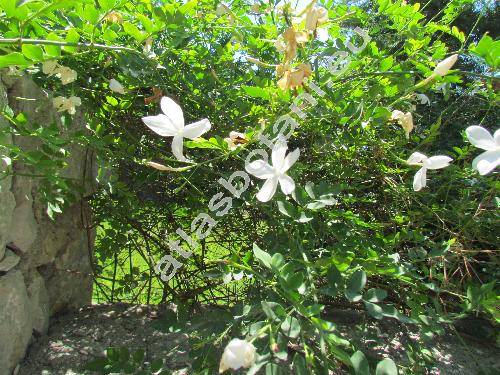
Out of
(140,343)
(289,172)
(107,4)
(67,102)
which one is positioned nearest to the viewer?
(107,4)

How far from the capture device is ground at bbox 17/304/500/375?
4.37 feet

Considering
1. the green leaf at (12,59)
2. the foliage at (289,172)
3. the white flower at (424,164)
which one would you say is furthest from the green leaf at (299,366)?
the green leaf at (12,59)

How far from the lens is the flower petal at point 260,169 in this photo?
791 millimetres

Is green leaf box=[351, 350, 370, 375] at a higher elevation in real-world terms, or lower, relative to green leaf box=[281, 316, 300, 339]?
lower

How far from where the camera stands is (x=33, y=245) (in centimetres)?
144

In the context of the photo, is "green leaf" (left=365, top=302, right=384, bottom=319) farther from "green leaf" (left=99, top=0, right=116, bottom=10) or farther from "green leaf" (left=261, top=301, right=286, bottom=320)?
"green leaf" (left=99, top=0, right=116, bottom=10)

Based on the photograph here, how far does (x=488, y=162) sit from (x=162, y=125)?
1.76 feet

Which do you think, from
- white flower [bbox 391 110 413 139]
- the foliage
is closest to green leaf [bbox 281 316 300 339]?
the foliage

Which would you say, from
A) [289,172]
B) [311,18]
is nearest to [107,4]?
[311,18]

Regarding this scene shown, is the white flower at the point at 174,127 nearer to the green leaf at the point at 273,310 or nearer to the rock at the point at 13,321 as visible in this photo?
the green leaf at the point at 273,310

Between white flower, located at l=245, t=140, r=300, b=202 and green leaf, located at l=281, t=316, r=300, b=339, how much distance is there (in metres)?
0.20

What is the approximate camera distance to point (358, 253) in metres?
1.07

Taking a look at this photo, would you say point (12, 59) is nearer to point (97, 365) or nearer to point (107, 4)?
point (107, 4)

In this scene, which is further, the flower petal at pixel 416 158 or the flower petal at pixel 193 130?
the flower petal at pixel 416 158
